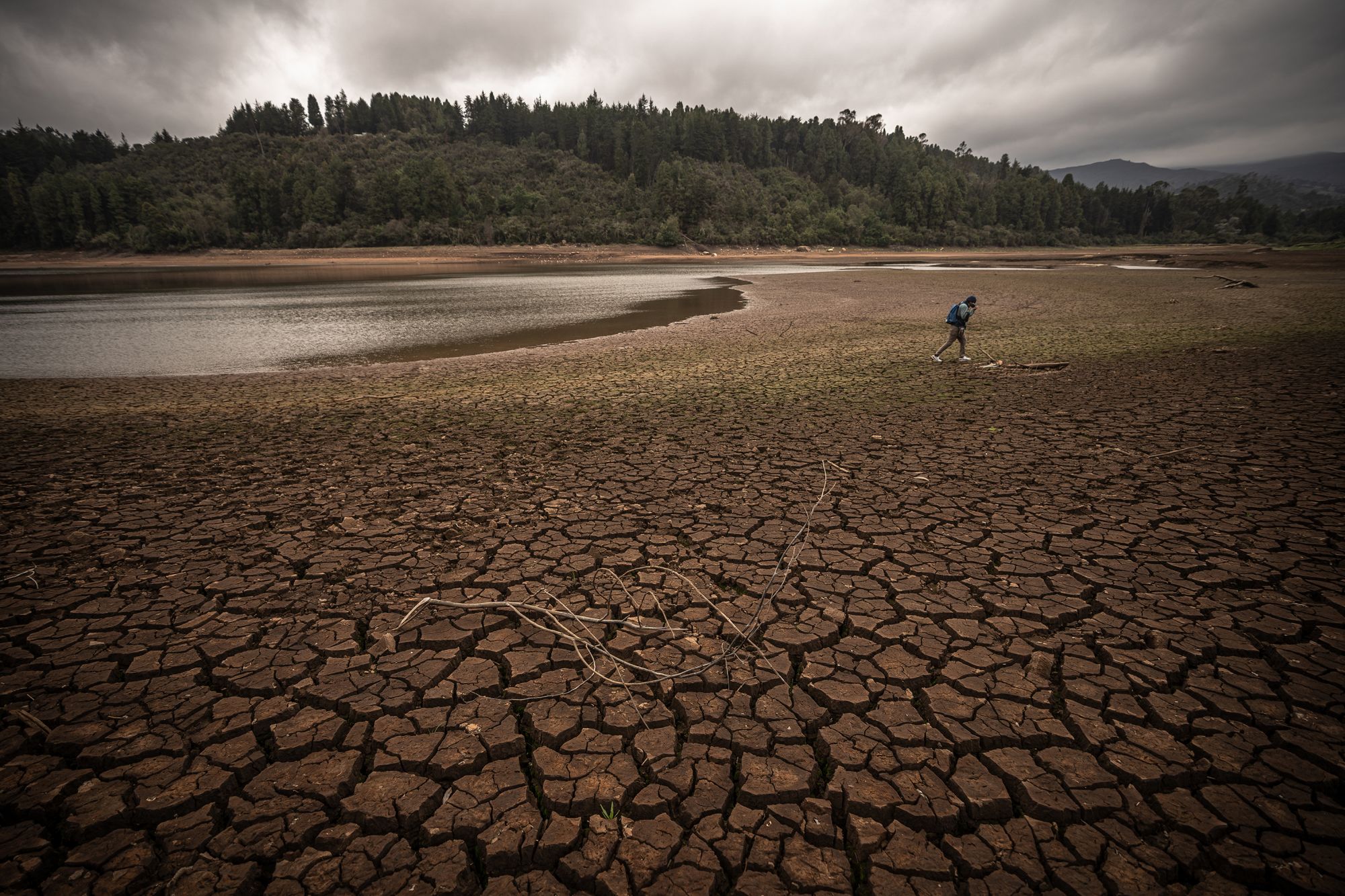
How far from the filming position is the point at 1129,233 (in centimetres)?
13788

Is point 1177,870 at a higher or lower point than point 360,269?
lower

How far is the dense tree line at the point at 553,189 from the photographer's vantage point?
93.5 metres

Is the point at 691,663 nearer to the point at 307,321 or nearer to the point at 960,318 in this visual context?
the point at 960,318

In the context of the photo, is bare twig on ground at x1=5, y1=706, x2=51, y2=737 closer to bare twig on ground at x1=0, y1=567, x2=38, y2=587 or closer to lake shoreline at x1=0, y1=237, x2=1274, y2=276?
bare twig on ground at x1=0, y1=567, x2=38, y2=587

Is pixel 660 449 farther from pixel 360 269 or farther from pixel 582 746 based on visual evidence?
pixel 360 269

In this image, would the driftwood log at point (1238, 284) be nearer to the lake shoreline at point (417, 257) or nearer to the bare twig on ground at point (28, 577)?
the bare twig on ground at point (28, 577)

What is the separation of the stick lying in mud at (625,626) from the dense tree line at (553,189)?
310 ft

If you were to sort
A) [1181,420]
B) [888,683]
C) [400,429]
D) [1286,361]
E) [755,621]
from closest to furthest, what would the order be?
1. [888,683]
2. [755,621]
3. [1181,420]
4. [400,429]
5. [1286,361]

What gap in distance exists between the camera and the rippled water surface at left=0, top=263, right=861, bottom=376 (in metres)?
17.1

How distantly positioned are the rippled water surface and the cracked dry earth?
9.94 metres

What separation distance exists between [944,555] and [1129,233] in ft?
599

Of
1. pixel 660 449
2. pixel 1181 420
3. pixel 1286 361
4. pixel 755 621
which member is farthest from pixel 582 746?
pixel 1286 361

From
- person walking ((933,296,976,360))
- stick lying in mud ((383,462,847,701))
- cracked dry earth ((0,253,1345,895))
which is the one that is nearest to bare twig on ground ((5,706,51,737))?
cracked dry earth ((0,253,1345,895))

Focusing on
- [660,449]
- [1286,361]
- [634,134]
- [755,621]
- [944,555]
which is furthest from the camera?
[634,134]
